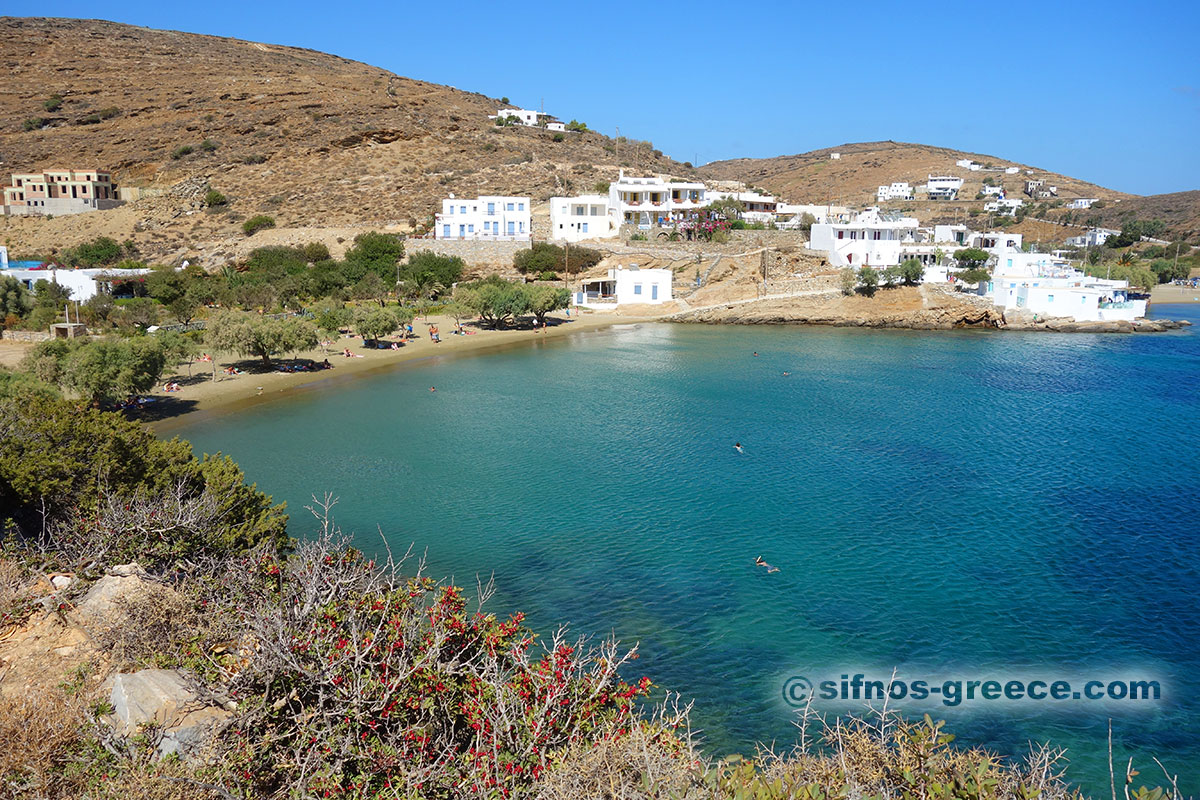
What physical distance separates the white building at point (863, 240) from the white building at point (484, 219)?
27732 millimetres

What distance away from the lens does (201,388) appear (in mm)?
36094

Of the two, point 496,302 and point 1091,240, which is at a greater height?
point 1091,240

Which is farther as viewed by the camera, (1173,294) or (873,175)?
(873,175)

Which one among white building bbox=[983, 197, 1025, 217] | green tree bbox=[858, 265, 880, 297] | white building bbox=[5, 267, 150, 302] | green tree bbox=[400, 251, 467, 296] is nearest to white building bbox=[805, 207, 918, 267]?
green tree bbox=[858, 265, 880, 297]

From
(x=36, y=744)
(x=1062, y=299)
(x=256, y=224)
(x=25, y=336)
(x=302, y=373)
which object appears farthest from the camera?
(x=256, y=224)

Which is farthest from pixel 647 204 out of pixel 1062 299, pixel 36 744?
pixel 36 744

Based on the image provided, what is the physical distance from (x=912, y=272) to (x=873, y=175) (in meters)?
104

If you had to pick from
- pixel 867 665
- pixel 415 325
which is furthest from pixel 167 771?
pixel 415 325

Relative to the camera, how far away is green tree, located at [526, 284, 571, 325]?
56.5 meters

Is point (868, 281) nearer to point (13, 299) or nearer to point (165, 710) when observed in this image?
point (13, 299)

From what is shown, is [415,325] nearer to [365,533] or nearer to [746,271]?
[746,271]

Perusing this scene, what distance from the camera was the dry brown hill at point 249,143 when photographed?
7988 cm

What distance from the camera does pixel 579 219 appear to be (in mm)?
74312

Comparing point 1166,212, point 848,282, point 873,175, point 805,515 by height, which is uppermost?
point 873,175
